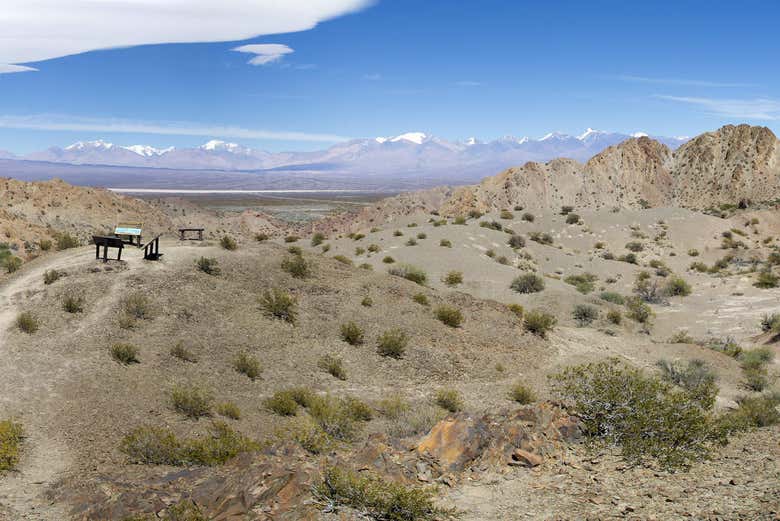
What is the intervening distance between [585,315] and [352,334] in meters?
14.2

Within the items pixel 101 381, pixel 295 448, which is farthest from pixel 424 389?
pixel 101 381

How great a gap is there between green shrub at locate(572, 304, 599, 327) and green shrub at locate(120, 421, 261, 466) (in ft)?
67.6

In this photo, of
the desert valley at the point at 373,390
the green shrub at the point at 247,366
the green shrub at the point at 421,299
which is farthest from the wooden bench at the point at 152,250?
the green shrub at the point at 421,299

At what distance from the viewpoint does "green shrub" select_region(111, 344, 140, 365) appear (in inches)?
565

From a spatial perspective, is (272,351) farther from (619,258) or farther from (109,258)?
(619,258)

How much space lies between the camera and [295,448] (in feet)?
32.6

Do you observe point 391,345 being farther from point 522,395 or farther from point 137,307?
point 137,307

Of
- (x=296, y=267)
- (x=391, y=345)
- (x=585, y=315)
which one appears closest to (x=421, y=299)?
(x=391, y=345)

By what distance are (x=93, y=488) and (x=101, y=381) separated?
489 cm

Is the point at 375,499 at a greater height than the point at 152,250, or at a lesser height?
lesser

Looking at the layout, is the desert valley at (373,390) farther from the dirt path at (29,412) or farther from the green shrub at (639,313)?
the green shrub at (639,313)

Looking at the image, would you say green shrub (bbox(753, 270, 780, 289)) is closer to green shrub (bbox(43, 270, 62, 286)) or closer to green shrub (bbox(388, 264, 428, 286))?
green shrub (bbox(388, 264, 428, 286))

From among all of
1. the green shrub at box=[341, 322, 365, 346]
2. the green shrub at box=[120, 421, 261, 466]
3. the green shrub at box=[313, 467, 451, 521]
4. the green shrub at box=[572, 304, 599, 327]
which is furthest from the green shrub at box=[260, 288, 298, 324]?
the green shrub at box=[572, 304, 599, 327]

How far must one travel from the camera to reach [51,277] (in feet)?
57.8
